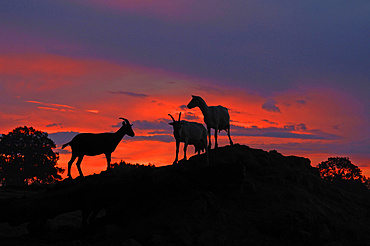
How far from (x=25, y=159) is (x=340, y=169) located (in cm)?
4094

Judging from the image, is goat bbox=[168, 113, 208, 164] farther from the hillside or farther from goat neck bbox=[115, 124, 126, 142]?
the hillside

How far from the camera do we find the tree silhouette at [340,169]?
5175cm

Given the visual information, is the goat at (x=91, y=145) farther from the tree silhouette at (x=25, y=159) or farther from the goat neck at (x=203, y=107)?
the tree silhouette at (x=25, y=159)

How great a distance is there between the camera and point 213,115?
809 inches

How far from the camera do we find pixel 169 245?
35.3 feet

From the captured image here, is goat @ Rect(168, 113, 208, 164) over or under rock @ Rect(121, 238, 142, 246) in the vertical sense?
over

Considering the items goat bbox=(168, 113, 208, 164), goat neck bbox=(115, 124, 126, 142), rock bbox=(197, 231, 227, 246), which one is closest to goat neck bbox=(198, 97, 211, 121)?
goat bbox=(168, 113, 208, 164)

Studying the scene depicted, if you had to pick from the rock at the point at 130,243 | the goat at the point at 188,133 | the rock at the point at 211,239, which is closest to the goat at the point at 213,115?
the goat at the point at 188,133

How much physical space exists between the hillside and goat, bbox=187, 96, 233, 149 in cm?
563

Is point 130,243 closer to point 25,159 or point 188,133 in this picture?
point 188,133

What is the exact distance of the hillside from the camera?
38.3ft

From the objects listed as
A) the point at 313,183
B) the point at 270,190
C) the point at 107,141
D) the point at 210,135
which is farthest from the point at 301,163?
the point at 107,141

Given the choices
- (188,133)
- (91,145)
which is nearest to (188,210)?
(188,133)

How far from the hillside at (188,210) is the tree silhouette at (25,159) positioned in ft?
116
